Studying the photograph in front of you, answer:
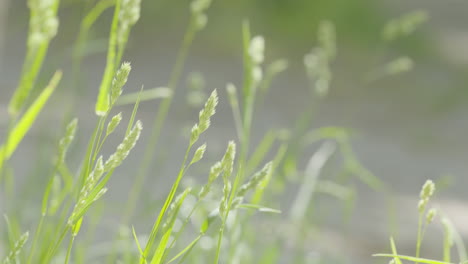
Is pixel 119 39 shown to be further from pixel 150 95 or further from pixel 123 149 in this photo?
pixel 150 95

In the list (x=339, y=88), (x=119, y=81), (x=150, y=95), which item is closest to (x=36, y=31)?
(x=119, y=81)

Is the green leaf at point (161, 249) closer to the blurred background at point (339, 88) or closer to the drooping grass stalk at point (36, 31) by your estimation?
the drooping grass stalk at point (36, 31)

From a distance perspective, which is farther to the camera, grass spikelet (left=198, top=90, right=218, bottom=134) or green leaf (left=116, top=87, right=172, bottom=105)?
green leaf (left=116, top=87, right=172, bottom=105)

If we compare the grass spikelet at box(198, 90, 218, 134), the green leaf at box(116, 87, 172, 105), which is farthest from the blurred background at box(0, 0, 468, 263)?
the grass spikelet at box(198, 90, 218, 134)

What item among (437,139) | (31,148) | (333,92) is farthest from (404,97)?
(31,148)

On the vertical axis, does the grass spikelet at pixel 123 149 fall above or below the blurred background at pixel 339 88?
below

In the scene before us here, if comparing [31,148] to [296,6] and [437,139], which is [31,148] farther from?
[296,6]

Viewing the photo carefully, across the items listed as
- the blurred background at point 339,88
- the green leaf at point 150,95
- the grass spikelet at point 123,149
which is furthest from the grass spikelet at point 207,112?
the blurred background at point 339,88

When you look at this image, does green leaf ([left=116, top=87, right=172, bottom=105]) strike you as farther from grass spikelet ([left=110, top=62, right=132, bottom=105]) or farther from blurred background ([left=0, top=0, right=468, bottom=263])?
blurred background ([left=0, top=0, right=468, bottom=263])
